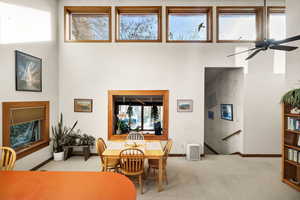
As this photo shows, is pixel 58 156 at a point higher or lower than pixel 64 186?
lower

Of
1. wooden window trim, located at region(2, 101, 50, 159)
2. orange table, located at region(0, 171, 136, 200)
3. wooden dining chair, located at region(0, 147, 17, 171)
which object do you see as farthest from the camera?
wooden window trim, located at region(2, 101, 50, 159)

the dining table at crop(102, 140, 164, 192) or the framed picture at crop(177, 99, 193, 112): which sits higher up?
the framed picture at crop(177, 99, 193, 112)

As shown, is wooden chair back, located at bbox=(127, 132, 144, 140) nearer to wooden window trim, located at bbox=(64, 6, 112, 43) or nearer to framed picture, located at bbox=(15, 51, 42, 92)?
framed picture, located at bbox=(15, 51, 42, 92)

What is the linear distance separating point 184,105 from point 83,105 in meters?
3.08

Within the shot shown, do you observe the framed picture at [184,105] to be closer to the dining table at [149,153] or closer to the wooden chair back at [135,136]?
the wooden chair back at [135,136]

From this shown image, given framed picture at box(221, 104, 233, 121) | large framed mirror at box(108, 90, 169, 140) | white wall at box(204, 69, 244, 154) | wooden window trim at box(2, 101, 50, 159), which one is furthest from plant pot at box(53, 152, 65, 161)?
framed picture at box(221, 104, 233, 121)

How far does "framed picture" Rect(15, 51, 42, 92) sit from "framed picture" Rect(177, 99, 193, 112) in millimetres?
3775

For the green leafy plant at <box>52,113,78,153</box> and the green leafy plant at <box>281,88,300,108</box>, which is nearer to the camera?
the green leafy plant at <box>281,88,300,108</box>

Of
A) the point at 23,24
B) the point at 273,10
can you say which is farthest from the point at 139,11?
the point at 273,10

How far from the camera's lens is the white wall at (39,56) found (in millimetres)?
2990

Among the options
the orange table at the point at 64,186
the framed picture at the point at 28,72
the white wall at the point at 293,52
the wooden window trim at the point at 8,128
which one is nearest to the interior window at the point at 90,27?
the framed picture at the point at 28,72

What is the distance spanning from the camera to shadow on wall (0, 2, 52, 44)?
3.00 meters

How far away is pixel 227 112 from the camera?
18.6 ft

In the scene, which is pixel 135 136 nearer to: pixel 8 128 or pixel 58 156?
pixel 58 156
